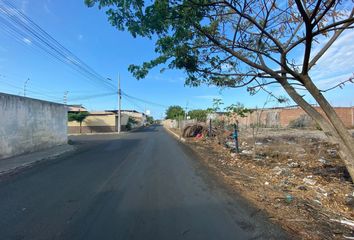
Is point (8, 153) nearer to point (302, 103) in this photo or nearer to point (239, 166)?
point (239, 166)

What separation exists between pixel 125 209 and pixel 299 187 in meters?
4.54

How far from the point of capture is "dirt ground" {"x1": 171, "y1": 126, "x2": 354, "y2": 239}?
4473mm

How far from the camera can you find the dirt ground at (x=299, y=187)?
4473mm

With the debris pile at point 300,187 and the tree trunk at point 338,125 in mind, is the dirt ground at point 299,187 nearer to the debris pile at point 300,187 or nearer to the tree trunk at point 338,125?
the debris pile at point 300,187

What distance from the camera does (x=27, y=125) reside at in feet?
48.7

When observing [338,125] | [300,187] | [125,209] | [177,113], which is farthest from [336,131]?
[177,113]

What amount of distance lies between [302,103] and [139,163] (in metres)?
7.04

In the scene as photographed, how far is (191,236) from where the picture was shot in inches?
156

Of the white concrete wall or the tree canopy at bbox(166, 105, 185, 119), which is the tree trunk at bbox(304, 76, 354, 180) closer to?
the white concrete wall

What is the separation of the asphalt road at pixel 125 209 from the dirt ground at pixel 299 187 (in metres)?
0.52

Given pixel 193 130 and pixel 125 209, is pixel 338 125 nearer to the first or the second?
pixel 125 209

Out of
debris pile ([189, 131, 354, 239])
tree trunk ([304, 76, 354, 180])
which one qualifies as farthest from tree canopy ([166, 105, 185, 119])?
tree trunk ([304, 76, 354, 180])

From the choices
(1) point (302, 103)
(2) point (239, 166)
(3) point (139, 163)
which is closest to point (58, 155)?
(3) point (139, 163)

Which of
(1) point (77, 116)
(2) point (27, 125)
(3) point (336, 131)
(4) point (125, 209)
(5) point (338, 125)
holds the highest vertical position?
(1) point (77, 116)
